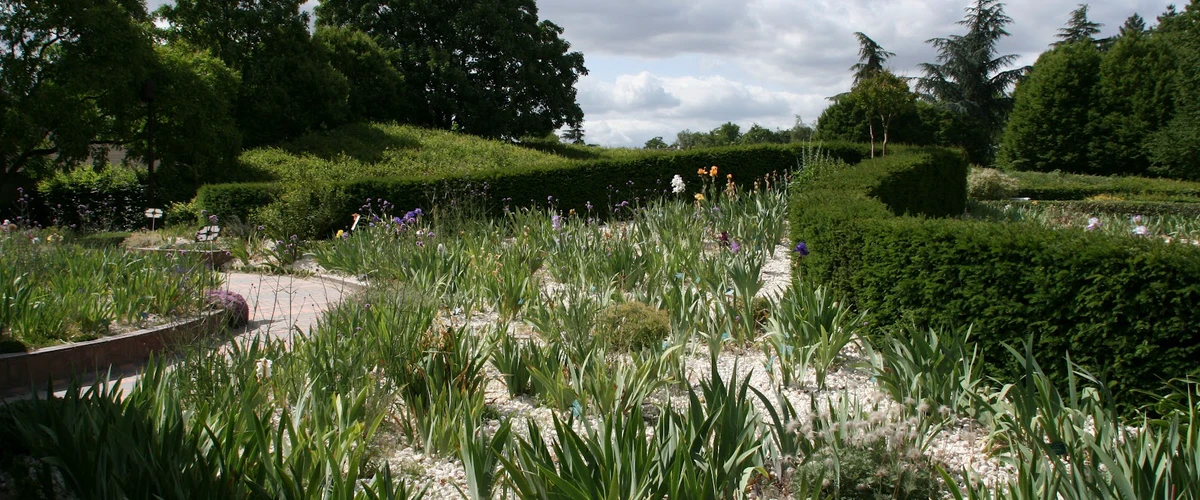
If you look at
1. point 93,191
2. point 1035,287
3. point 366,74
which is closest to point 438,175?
point 1035,287

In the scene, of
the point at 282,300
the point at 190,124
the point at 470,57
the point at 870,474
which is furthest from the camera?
the point at 470,57

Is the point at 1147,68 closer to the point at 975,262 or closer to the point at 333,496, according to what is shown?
the point at 975,262

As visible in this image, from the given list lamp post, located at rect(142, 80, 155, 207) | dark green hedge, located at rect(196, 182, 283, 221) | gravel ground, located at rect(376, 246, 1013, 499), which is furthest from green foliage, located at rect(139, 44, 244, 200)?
gravel ground, located at rect(376, 246, 1013, 499)

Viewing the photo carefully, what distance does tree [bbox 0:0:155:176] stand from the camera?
568 inches

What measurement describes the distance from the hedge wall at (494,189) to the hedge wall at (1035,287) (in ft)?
13.9

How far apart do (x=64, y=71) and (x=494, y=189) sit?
9221 millimetres

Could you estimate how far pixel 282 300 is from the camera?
7.20 metres

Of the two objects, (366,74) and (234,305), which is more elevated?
(366,74)

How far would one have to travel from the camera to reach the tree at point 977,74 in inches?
1331

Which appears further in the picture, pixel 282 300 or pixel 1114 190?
pixel 1114 190

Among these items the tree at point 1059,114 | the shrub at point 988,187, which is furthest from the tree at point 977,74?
the shrub at point 988,187

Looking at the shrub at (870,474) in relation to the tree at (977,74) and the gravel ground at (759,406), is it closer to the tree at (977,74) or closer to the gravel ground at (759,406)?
the gravel ground at (759,406)

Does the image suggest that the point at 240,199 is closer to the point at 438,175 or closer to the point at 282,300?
the point at 438,175

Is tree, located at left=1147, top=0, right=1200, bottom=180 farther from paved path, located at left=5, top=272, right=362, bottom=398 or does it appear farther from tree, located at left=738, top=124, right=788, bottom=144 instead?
tree, located at left=738, top=124, right=788, bottom=144
